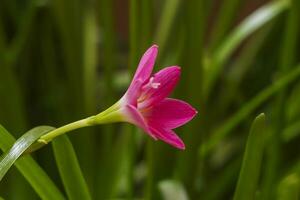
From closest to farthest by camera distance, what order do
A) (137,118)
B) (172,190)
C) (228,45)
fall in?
(137,118) < (172,190) < (228,45)

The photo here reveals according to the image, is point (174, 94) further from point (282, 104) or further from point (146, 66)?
point (146, 66)

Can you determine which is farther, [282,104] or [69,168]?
[282,104]

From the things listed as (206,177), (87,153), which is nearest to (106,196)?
(87,153)

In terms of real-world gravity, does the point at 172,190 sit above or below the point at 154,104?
below

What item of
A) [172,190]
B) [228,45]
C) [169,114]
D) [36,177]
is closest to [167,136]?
[169,114]

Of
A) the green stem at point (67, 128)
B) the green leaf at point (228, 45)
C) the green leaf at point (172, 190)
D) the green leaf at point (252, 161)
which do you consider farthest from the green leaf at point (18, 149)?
the green leaf at point (228, 45)

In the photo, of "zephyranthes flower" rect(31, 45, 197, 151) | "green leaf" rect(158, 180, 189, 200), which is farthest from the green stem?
"green leaf" rect(158, 180, 189, 200)

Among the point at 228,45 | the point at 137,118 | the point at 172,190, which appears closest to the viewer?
the point at 137,118

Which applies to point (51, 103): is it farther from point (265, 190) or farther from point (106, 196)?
point (265, 190)
